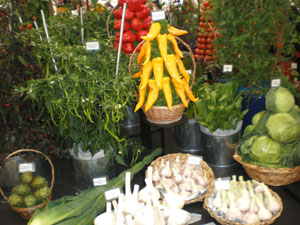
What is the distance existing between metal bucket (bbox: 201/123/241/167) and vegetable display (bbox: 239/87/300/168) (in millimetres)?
194

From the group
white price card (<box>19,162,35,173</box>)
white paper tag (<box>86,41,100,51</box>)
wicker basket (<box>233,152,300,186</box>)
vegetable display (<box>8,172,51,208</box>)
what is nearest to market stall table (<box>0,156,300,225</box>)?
wicker basket (<box>233,152,300,186</box>)

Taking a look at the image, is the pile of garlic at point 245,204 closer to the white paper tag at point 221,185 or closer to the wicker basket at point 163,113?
the white paper tag at point 221,185

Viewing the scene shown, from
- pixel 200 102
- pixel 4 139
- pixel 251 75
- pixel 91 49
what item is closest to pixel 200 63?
pixel 251 75

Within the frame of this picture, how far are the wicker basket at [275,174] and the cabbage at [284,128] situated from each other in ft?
0.61

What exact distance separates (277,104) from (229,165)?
60 cm

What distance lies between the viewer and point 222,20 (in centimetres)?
228

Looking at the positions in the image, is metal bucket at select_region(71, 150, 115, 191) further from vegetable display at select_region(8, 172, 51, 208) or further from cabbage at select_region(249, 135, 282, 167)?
cabbage at select_region(249, 135, 282, 167)

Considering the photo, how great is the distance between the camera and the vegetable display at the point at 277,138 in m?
1.79

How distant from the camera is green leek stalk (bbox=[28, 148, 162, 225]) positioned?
4.64 feet

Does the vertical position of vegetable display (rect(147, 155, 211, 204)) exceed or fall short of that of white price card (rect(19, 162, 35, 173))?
it falls short

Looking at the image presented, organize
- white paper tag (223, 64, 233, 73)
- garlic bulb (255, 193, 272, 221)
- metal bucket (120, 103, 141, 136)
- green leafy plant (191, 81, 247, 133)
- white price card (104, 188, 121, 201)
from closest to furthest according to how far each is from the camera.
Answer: garlic bulb (255, 193, 272, 221) < white price card (104, 188, 121, 201) < green leafy plant (191, 81, 247, 133) < white paper tag (223, 64, 233, 73) < metal bucket (120, 103, 141, 136)

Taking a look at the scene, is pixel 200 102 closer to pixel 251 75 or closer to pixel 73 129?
pixel 251 75

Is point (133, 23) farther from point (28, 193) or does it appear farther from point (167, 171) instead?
point (28, 193)

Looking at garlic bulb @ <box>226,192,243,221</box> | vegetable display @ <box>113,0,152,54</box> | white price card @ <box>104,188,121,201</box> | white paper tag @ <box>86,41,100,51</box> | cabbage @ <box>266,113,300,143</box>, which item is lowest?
garlic bulb @ <box>226,192,243,221</box>
